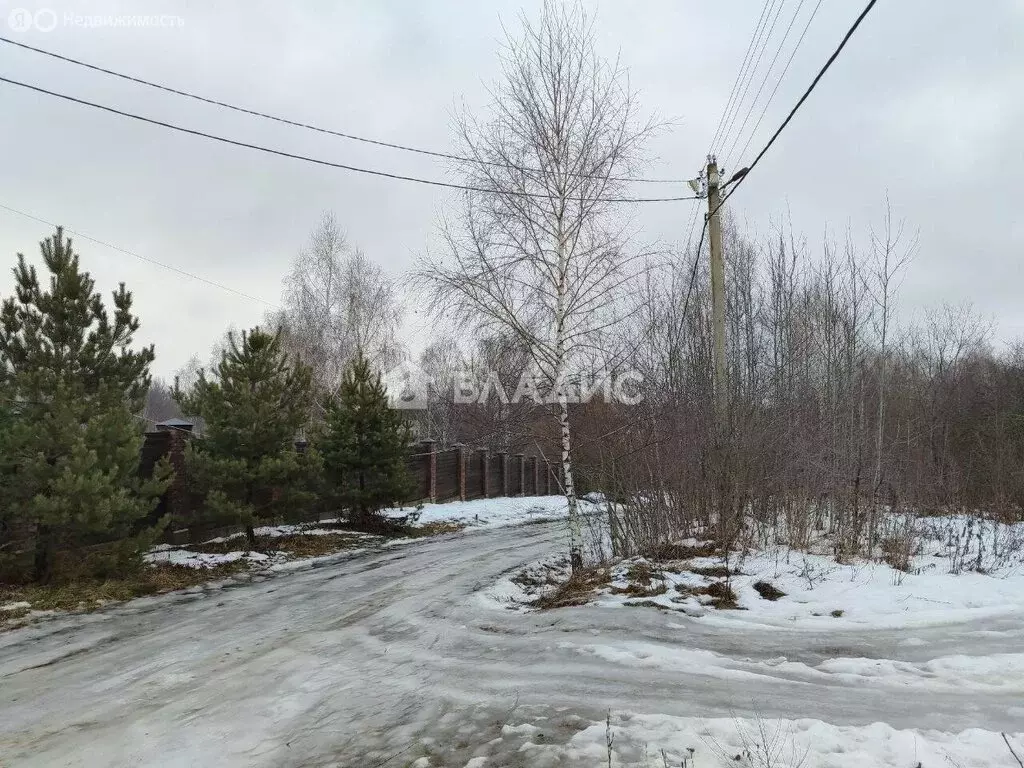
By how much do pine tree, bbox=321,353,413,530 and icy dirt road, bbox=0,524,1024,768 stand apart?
306 inches

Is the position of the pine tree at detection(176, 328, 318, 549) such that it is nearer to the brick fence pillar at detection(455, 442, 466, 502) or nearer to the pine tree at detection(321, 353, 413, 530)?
the pine tree at detection(321, 353, 413, 530)

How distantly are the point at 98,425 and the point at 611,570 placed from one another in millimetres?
6992

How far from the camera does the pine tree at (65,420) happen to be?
26.2 feet

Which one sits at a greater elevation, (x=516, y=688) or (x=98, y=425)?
(x=98, y=425)

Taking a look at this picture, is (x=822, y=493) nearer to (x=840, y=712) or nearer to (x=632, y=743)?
(x=840, y=712)

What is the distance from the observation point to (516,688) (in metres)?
4.66

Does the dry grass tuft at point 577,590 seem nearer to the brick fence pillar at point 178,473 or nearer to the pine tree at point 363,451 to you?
the brick fence pillar at point 178,473

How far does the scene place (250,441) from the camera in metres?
12.0

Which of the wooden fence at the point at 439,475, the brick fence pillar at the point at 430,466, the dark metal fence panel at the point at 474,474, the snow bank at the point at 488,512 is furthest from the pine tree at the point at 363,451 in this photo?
the dark metal fence panel at the point at 474,474

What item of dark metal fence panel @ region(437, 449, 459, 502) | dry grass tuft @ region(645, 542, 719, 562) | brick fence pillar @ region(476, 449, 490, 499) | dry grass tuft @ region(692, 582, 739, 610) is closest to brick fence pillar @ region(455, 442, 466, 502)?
dark metal fence panel @ region(437, 449, 459, 502)

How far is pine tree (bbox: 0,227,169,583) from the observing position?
7.97 m

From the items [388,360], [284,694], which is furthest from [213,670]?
[388,360]

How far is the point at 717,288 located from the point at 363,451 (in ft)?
29.8

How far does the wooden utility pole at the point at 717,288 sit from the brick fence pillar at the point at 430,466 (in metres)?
14.3
